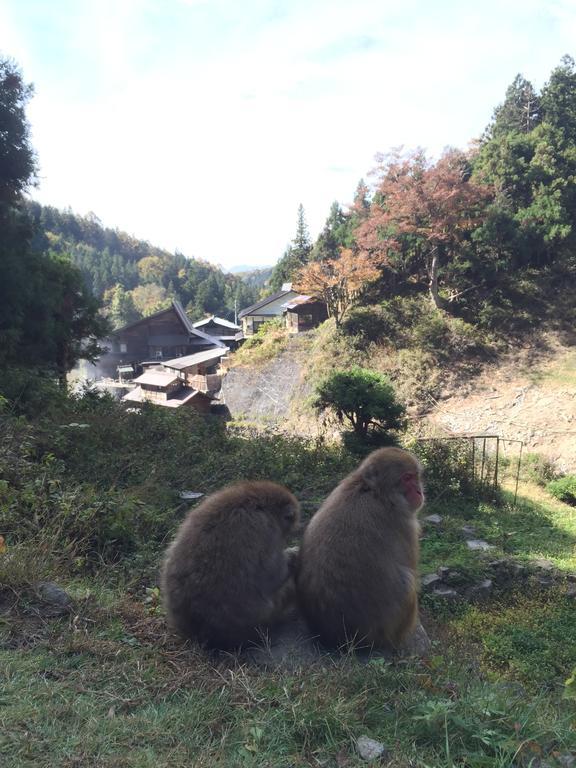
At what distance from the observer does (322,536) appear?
3135 mm

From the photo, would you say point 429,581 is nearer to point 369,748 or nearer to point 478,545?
point 478,545

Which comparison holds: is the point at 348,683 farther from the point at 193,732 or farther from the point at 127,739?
the point at 127,739

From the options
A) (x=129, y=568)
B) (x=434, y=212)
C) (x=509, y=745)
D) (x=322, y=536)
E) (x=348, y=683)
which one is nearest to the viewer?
(x=509, y=745)

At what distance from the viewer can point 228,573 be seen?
2.89 m

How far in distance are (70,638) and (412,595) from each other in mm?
1935

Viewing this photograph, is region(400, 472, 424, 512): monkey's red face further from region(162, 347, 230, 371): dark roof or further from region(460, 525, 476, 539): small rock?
region(162, 347, 230, 371): dark roof

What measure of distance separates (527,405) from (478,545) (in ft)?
40.8

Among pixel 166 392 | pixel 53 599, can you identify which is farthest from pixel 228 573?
pixel 166 392

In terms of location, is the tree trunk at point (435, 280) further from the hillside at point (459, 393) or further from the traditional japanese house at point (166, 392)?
the traditional japanese house at point (166, 392)

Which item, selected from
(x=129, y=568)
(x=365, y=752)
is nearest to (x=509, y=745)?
(x=365, y=752)

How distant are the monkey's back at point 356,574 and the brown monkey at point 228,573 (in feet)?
0.67

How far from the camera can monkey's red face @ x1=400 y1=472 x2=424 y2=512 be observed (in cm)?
331

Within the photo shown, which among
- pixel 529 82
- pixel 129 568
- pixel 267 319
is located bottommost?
pixel 129 568

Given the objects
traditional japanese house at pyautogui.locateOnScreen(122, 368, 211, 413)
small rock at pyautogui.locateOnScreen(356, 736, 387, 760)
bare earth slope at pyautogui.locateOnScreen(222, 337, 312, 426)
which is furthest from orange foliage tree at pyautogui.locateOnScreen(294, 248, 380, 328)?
small rock at pyautogui.locateOnScreen(356, 736, 387, 760)
